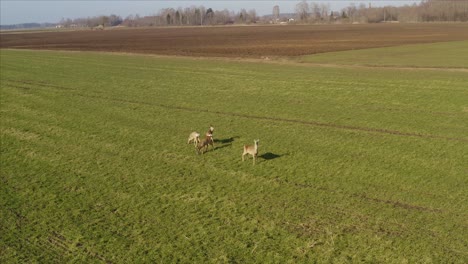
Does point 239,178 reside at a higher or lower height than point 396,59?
lower

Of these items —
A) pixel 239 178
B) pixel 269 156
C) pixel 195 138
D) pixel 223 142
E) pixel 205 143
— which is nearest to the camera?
pixel 239 178

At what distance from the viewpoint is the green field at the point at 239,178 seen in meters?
12.6

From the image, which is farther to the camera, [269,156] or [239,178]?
[269,156]

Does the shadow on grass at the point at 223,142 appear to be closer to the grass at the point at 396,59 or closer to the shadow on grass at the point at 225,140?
the shadow on grass at the point at 225,140

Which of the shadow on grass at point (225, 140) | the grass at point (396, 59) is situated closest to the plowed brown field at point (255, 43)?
the grass at point (396, 59)

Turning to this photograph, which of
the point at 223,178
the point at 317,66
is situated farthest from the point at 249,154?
the point at 317,66

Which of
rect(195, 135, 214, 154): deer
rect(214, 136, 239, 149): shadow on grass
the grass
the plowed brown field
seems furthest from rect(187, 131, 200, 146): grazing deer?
the plowed brown field

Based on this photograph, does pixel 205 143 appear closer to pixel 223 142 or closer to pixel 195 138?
pixel 195 138

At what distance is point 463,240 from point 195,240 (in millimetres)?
7349

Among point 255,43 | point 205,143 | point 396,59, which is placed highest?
point 255,43

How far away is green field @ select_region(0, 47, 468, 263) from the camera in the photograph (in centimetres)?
1262

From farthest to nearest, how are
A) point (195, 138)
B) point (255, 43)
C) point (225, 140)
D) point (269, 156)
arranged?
1. point (255, 43)
2. point (225, 140)
3. point (195, 138)
4. point (269, 156)

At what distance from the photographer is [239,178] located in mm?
17547

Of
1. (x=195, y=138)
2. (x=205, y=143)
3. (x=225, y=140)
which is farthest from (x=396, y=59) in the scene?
(x=205, y=143)
